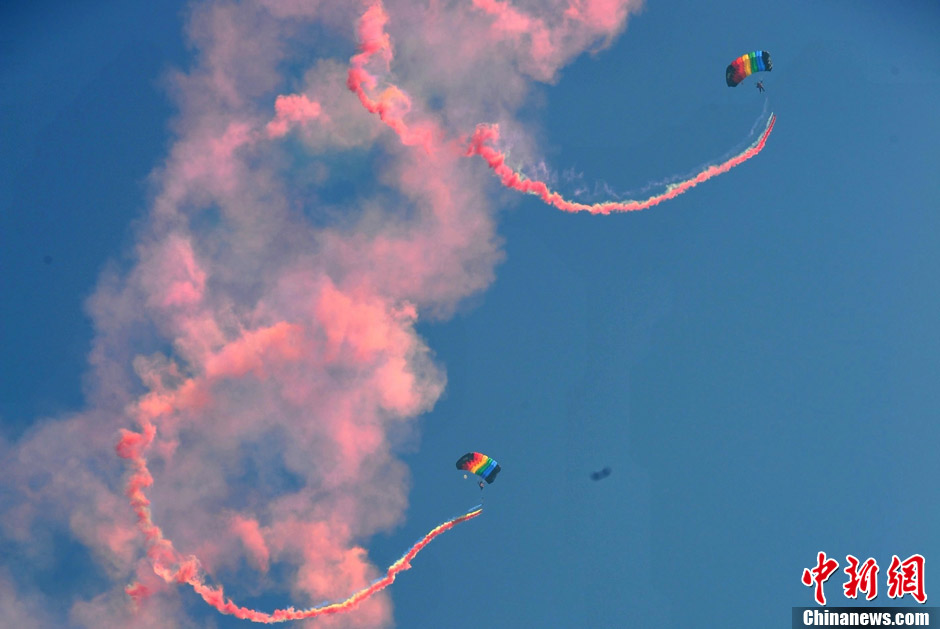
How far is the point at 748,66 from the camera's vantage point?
27.7 metres

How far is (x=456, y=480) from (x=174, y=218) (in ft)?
50.8

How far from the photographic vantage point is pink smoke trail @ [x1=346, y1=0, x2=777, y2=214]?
91.1 feet

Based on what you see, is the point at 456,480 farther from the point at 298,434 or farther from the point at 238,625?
the point at 238,625

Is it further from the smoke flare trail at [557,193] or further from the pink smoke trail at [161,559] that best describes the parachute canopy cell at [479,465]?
the smoke flare trail at [557,193]

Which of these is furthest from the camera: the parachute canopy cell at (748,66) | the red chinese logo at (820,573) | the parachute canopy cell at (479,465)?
the red chinese logo at (820,573)

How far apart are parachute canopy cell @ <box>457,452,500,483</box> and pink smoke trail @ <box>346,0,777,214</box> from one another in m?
10.5

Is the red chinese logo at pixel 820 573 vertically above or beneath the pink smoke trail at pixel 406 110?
beneath

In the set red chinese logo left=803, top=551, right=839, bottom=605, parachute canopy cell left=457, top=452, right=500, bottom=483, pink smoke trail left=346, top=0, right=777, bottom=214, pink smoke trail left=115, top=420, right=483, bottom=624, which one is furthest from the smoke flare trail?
red chinese logo left=803, top=551, right=839, bottom=605

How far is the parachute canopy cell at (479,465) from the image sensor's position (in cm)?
2616

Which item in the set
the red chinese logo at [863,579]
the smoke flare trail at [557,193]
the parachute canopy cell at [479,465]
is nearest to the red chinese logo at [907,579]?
the red chinese logo at [863,579]

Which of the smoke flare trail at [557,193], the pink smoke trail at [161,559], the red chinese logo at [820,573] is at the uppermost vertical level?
the smoke flare trail at [557,193]

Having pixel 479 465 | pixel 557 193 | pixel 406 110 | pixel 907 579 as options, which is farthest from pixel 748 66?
pixel 907 579

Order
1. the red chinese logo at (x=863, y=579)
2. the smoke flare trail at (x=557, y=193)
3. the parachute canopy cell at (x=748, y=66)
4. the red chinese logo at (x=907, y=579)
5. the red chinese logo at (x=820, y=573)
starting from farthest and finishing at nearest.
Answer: the red chinese logo at (x=820, y=573), the red chinese logo at (x=863, y=579), the red chinese logo at (x=907, y=579), the smoke flare trail at (x=557, y=193), the parachute canopy cell at (x=748, y=66)

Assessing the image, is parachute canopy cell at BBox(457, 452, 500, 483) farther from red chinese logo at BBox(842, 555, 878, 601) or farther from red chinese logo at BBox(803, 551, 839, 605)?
red chinese logo at BBox(842, 555, 878, 601)
